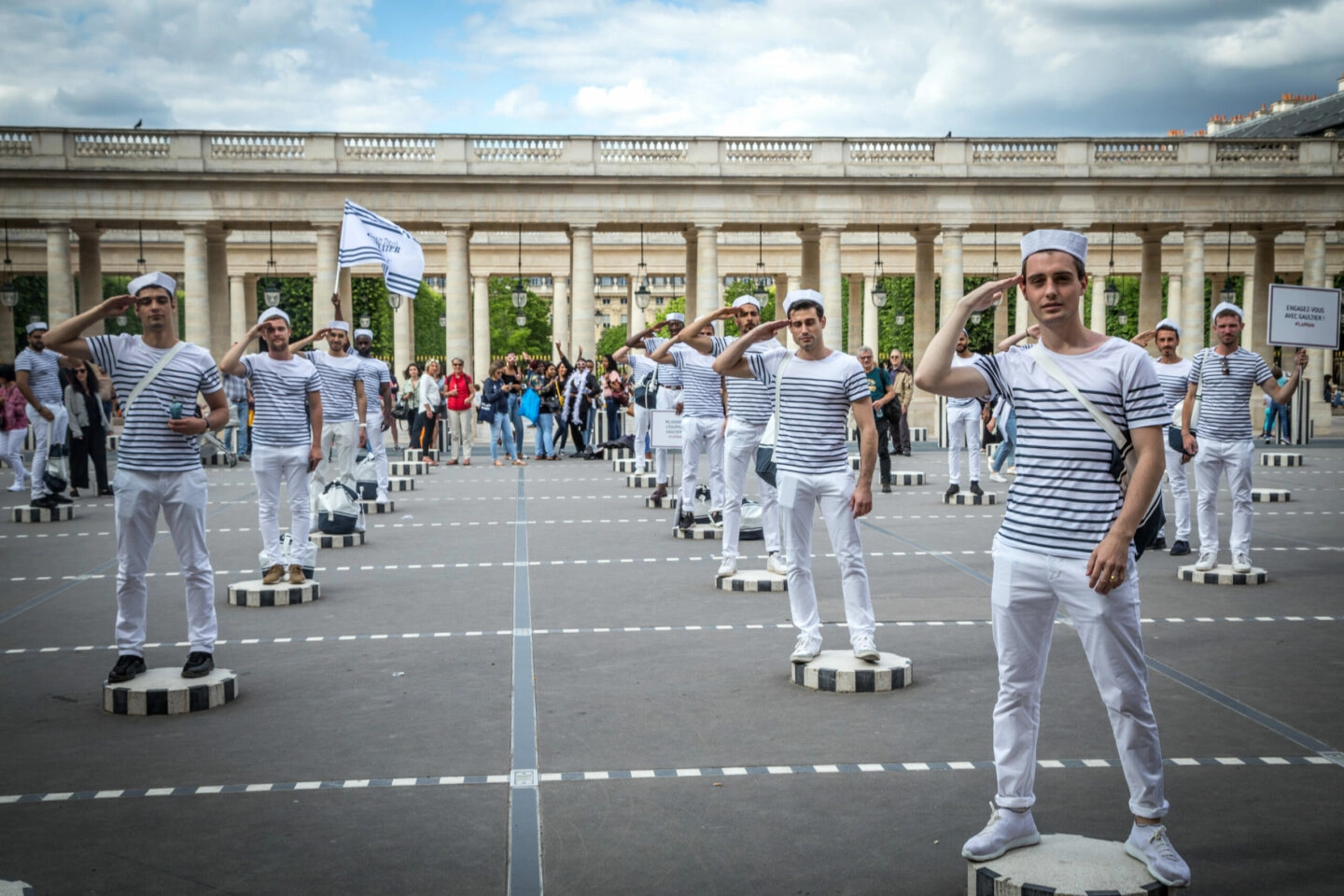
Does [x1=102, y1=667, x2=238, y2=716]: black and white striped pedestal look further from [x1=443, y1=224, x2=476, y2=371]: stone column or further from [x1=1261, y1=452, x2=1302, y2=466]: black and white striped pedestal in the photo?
[x1=443, y1=224, x2=476, y2=371]: stone column

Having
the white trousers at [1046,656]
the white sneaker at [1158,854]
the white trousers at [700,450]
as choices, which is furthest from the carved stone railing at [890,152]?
the white sneaker at [1158,854]

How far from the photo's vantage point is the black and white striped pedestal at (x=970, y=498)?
1858 cm

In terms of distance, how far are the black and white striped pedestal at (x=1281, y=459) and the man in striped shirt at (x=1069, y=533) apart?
22.4 m

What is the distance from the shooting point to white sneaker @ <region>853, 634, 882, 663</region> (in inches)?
302

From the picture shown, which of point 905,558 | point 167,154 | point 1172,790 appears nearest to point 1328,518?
point 905,558

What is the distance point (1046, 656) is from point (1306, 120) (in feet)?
218

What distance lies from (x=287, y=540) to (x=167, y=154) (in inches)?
1271

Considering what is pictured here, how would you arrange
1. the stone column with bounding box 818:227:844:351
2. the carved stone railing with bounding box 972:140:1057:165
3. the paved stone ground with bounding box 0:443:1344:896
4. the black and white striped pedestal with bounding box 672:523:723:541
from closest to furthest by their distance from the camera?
the paved stone ground with bounding box 0:443:1344:896
the black and white striped pedestal with bounding box 672:523:723:541
the stone column with bounding box 818:227:844:351
the carved stone railing with bounding box 972:140:1057:165

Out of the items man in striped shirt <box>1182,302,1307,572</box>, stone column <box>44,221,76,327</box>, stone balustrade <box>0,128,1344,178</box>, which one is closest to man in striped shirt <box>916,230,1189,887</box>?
man in striped shirt <box>1182,302,1307,572</box>

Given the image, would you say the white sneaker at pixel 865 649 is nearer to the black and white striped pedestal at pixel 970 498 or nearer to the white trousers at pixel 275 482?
→ the white trousers at pixel 275 482

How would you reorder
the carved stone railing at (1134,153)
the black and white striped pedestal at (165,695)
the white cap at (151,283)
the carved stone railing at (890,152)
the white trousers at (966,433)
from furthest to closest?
the carved stone railing at (1134,153) → the carved stone railing at (890,152) → the white trousers at (966,433) → the white cap at (151,283) → the black and white striped pedestal at (165,695)

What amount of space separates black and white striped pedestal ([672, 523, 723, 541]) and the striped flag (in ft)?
17.1

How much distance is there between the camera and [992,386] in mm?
4914

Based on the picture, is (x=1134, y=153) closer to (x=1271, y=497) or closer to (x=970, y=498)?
(x=1271, y=497)
